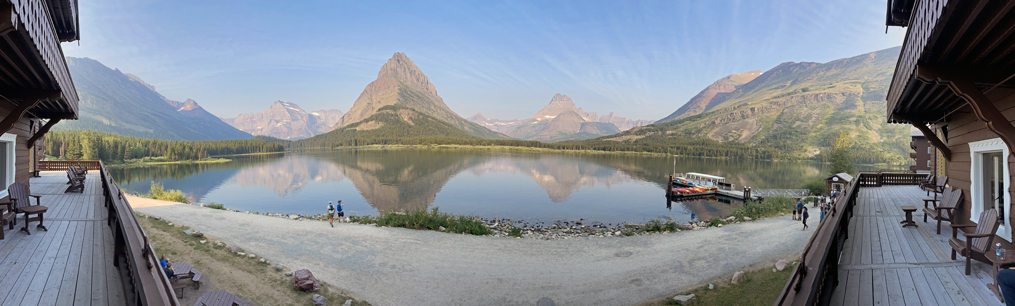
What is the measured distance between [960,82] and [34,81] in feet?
46.4

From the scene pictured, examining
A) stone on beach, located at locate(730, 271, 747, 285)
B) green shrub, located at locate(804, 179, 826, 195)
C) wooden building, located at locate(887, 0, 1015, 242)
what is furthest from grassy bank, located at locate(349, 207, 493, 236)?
green shrub, located at locate(804, 179, 826, 195)

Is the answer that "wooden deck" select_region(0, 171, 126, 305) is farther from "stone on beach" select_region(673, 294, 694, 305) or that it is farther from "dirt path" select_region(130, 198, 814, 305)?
"stone on beach" select_region(673, 294, 694, 305)

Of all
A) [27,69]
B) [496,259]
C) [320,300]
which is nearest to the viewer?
[27,69]

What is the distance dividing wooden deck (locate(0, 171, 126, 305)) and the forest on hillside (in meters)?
89.3

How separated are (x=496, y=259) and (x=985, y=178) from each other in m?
10.8

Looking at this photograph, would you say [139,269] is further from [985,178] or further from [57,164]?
[57,164]

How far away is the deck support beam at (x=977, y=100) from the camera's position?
4.40 metres

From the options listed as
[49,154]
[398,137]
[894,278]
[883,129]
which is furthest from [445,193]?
[883,129]

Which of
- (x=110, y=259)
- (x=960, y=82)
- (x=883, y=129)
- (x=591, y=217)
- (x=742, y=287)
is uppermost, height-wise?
(x=883, y=129)

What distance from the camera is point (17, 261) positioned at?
18.8ft

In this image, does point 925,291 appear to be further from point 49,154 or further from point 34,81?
point 49,154

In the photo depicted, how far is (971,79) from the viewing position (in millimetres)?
4477

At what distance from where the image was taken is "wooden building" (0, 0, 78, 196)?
4110mm

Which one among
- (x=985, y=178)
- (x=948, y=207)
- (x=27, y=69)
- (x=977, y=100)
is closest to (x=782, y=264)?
(x=948, y=207)
